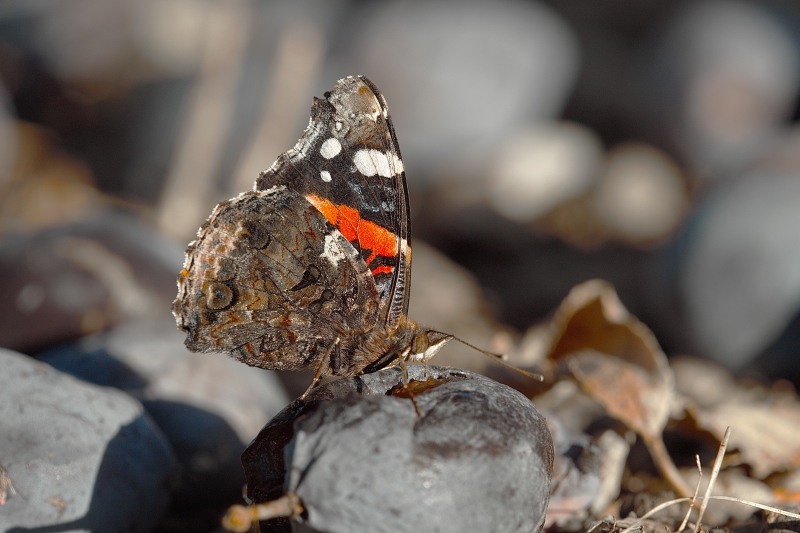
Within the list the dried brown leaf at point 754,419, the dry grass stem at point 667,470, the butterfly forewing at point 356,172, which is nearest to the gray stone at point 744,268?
the dried brown leaf at point 754,419

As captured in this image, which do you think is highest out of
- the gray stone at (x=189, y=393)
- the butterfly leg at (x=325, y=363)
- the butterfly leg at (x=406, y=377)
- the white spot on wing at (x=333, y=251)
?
the white spot on wing at (x=333, y=251)

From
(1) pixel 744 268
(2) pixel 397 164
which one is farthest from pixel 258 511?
(1) pixel 744 268

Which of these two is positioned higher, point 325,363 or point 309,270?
point 309,270

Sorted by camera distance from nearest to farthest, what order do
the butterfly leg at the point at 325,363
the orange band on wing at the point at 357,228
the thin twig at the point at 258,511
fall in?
the thin twig at the point at 258,511 < the butterfly leg at the point at 325,363 < the orange band on wing at the point at 357,228

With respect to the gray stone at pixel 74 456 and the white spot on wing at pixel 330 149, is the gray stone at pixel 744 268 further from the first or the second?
the gray stone at pixel 74 456

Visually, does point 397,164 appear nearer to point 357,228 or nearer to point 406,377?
point 357,228

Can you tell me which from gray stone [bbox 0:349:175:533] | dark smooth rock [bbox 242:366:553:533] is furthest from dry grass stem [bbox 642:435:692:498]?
gray stone [bbox 0:349:175:533]

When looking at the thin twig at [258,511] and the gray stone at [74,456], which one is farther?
the gray stone at [74,456]

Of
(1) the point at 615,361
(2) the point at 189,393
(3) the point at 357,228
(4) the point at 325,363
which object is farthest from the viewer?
(2) the point at 189,393
